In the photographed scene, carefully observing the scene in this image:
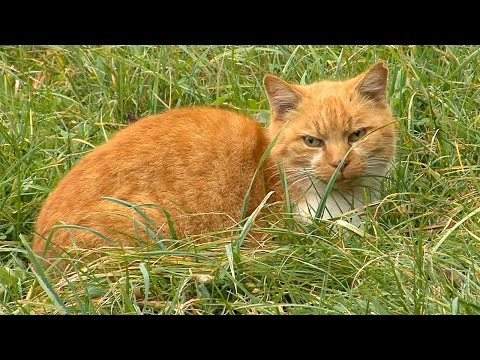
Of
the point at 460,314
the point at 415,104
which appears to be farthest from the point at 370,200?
the point at 460,314

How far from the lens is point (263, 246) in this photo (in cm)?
500

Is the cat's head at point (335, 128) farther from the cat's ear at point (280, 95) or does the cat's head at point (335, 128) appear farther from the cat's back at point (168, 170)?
the cat's back at point (168, 170)

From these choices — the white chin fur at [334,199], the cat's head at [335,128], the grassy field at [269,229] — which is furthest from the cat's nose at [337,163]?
the grassy field at [269,229]

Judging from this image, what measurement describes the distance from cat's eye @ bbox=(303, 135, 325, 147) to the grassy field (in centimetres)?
42

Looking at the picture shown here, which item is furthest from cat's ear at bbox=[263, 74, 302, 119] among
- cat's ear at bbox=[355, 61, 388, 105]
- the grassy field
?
the grassy field

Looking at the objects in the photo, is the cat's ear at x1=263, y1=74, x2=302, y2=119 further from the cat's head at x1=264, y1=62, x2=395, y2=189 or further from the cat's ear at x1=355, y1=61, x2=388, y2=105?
the cat's ear at x1=355, y1=61, x2=388, y2=105

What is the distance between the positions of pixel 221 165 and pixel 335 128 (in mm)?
613

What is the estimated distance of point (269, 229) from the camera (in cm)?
487

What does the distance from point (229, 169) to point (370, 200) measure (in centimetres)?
74

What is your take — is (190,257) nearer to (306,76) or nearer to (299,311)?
(299,311)

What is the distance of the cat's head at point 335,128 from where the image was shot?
17.9ft

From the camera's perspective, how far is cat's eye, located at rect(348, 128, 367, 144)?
554 centimetres

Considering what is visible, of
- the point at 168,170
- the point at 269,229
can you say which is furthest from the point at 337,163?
the point at 168,170

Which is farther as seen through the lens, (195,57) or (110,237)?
(195,57)
